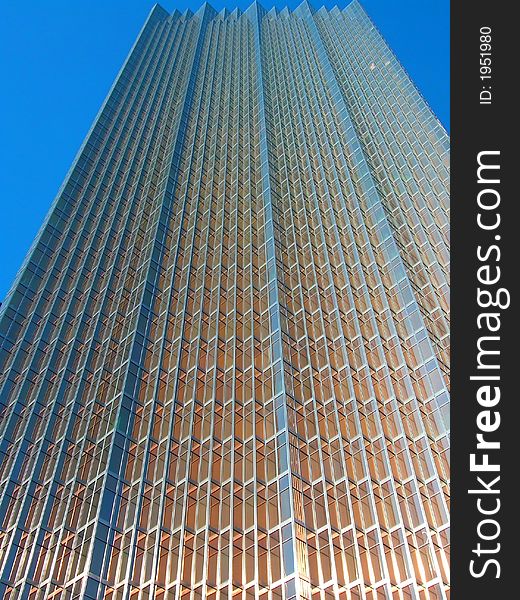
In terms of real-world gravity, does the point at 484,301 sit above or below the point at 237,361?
below

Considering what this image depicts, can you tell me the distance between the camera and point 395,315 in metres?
59.7

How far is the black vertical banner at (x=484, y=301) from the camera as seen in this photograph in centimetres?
1892

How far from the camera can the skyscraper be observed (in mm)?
41312

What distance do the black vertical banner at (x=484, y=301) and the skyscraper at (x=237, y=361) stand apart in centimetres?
2010

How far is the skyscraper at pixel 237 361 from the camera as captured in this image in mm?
41312

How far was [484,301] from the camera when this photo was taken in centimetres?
2325

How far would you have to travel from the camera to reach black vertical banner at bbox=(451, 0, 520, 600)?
1892cm

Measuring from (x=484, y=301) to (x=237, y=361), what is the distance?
34083mm

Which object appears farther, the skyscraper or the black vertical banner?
the skyscraper

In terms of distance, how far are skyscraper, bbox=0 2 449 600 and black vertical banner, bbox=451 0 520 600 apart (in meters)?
20.1

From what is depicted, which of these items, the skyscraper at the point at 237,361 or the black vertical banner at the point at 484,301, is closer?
the black vertical banner at the point at 484,301

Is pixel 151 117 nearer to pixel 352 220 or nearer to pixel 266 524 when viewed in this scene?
pixel 352 220

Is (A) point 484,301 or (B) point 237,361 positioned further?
(B) point 237,361

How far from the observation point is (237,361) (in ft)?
183
